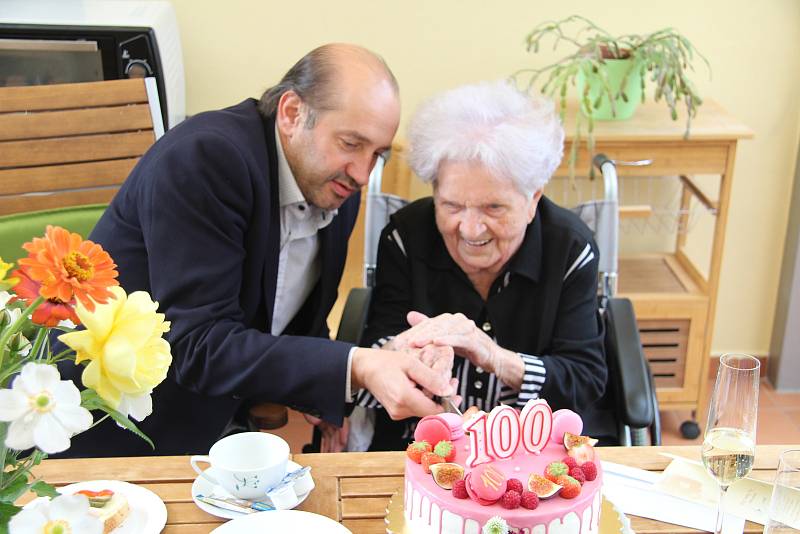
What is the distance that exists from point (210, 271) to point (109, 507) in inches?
20.7

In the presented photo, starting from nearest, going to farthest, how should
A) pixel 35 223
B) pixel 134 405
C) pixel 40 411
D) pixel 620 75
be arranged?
pixel 40 411
pixel 134 405
pixel 35 223
pixel 620 75

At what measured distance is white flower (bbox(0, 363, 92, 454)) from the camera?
0.82 m

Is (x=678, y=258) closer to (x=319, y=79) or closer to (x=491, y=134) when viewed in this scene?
(x=491, y=134)

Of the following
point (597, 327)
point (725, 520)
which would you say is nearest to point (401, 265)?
point (597, 327)

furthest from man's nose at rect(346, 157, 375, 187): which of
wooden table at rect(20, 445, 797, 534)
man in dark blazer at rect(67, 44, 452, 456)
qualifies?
wooden table at rect(20, 445, 797, 534)

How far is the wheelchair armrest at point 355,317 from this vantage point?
1.97m

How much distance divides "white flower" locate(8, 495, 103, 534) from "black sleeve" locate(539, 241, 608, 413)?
116cm

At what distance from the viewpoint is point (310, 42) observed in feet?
9.91

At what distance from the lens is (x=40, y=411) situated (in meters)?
0.82

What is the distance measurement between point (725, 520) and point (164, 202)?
3.54ft

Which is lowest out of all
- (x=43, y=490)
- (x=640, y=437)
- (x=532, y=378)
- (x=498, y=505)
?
(x=640, y=437)

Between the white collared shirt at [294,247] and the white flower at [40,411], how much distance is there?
1078 mm

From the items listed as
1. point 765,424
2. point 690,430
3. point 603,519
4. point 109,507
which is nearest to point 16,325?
point 109,507

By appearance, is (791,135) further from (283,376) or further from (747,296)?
(283,376)
